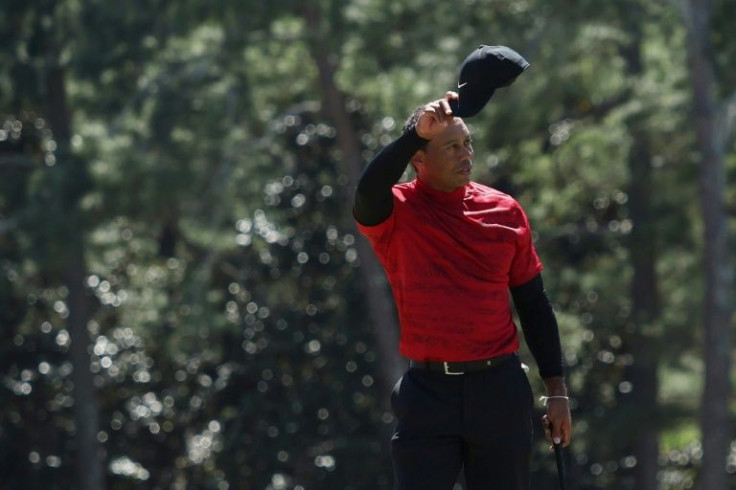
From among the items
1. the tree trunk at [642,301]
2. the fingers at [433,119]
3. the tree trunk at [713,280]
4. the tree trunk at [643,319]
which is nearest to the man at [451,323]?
the fingers at [433,119]

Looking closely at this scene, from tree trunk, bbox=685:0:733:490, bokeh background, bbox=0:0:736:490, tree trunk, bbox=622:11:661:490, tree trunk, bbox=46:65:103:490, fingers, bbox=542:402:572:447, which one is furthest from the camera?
tree trunk, bbox=46:65:103:490

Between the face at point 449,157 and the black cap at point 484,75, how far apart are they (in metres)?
0.10

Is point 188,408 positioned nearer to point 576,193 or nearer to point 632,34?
point 576,193

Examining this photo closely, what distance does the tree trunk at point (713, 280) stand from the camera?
1638cm

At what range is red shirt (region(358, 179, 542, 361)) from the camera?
4.92 meters

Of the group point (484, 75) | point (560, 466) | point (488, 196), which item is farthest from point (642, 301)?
point (484, 75)

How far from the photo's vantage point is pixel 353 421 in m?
21.7

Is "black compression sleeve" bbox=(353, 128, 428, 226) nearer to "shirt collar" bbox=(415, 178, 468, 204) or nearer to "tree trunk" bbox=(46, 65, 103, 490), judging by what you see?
"shirt collar" bbox=(415, 178, 468, 204)

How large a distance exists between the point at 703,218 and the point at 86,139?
6.98m

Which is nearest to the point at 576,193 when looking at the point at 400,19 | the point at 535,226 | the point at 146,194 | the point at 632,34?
the point at 535,226

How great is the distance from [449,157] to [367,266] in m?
14.8

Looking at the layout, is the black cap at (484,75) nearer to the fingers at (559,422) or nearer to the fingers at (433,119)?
the fingers at (433,119)

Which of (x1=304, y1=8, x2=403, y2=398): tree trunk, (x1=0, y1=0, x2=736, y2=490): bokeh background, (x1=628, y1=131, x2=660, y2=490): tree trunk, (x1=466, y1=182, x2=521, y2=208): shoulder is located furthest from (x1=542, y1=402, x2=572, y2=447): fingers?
(x1=304, y1=8, x2=403, y2=398): tree trunk

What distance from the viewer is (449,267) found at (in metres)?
4.92
